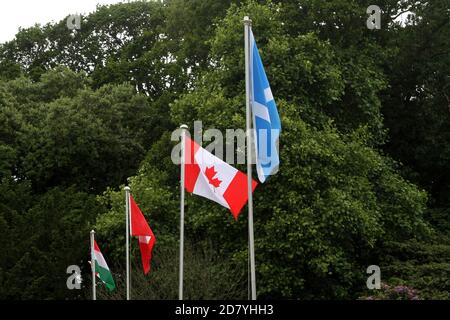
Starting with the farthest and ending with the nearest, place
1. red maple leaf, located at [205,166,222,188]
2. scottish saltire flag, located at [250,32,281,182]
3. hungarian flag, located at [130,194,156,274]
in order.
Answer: hungarian flag, located at [130,194,156,274]
red maple leaf, located at [205,166,222,188]
scottish saltire flag, located at [250,32,281,182]

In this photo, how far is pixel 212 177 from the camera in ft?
48.6

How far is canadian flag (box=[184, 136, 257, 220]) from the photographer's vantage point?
47.1ft

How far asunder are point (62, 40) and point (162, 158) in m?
19.2

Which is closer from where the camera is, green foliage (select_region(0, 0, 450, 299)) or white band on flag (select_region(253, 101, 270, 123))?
white band on flag (select_region(253, 101, 270, 123))

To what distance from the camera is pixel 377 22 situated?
106 ft

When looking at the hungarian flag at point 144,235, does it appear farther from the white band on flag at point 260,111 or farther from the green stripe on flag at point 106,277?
the white band on flag at point 260,111

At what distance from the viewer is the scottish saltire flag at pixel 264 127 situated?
13.2 m

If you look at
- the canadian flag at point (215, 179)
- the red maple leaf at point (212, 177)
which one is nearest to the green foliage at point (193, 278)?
the canadian flag at point (215, 179)

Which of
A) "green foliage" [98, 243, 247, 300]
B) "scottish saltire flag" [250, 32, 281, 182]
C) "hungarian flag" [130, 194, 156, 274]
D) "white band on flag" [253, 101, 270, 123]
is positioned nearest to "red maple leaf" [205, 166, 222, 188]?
"scottish saltire flag" [250, 32, 281, 182]

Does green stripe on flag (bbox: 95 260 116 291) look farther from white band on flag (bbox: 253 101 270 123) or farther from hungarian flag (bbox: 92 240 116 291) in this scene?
white band on flag (bbox: 253 101 270 123)

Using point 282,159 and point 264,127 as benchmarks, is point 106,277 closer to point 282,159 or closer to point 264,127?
point 282,159

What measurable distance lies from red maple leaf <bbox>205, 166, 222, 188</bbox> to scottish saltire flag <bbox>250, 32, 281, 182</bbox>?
147 centimetres

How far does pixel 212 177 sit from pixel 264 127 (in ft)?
6.63
